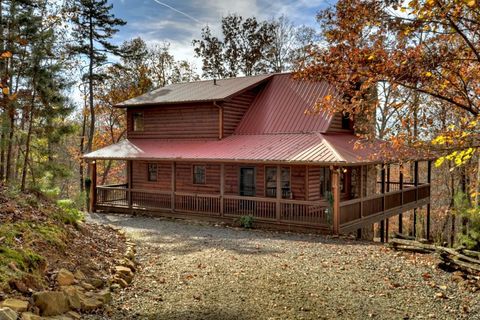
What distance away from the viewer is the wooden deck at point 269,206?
15156mm

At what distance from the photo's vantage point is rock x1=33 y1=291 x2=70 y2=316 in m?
5.13

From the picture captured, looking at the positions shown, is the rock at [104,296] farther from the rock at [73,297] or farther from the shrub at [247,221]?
the shrub at [247,221]

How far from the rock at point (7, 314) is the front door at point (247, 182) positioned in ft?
46.3

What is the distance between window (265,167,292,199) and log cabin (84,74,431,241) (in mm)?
45

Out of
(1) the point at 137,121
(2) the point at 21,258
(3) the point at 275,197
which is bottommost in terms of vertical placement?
(3) the point at 275,197

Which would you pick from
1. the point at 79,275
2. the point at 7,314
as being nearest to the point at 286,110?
the point at 79,275

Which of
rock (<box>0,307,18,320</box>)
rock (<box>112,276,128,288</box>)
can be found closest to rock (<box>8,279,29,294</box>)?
rock (<box>0,307,18,320</box>)

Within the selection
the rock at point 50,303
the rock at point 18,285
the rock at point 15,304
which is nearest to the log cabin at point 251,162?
the rock at point 50,303

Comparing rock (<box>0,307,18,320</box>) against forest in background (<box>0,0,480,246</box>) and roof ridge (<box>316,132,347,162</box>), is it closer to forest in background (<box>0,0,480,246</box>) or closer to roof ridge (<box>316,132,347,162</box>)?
forest in background (<box>0,0,480,246</box>)

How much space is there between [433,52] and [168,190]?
15.1 meters

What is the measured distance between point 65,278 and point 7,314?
2.12 metres

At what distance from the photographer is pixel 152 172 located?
70.3 ft

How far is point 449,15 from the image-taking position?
668cm

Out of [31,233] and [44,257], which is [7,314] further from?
[31,233]
